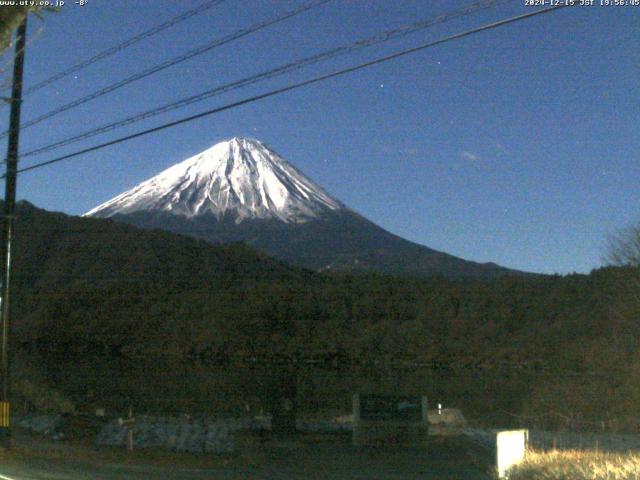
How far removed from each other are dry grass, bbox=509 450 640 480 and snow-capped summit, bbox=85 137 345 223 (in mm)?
119152

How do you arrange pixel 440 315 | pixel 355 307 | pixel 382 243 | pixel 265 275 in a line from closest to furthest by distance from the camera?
pixel 440 315 → pixel 355 307 → pixel 265 275 → pixel 382 243

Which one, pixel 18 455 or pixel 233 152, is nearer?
pixel 18 455

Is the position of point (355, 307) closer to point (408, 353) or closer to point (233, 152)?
point (408, 353)

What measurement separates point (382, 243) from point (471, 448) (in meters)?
113

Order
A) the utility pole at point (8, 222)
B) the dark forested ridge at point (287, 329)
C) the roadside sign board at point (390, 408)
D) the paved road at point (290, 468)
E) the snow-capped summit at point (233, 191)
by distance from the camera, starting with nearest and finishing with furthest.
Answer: the paved road at point (290, 468), the utility pole at point (8, 222), the roadside sign board at point (390, 408), the dark forested ridge at point (287, 329), the snow-capped summit at point (233, 191)

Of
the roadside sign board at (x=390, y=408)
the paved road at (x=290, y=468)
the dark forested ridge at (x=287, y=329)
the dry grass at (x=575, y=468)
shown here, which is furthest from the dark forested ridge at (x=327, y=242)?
the dry grass at (x=575, y=468)

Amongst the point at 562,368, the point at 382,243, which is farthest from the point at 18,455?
the point at 382,243

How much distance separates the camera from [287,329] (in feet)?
211

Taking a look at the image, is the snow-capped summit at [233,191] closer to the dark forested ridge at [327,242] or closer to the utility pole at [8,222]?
the dark forested ridge at [327,242]

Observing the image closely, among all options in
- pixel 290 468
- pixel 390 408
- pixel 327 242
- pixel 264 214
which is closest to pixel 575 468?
pixel 290 468

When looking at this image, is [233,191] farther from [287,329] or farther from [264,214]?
[287,329]

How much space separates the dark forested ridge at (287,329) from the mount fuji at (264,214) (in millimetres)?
38898

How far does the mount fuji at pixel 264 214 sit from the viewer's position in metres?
118

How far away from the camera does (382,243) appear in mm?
129250
